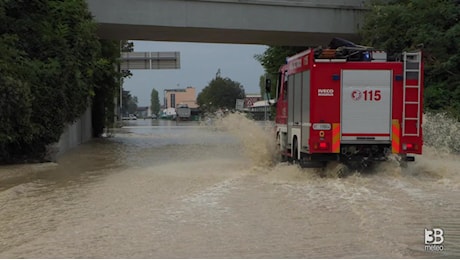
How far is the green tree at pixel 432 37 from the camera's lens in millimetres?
21250

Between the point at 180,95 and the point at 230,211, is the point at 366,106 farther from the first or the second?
the point at 180,95

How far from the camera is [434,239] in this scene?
7094 mm

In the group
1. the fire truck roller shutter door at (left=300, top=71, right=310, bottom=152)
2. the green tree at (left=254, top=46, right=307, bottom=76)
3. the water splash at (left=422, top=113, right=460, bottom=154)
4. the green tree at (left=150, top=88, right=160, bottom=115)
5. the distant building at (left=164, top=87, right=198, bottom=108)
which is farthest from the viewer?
the green tree at (left=150, top=88, right=160, bottom=115)

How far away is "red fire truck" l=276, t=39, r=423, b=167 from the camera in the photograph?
12352 mm

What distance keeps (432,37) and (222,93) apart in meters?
88.6

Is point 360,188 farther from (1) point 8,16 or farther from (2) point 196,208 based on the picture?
(1) point 8,16

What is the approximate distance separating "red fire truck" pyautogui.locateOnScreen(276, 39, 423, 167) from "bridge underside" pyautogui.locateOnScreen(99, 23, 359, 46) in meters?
14.4

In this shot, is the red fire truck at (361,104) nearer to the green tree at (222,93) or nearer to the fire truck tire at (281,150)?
the fire truck tire at (281,150)

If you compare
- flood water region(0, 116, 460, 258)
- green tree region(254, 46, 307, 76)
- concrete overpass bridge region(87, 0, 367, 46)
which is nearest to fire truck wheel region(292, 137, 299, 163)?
flood water region(0, 116, 460, 258)

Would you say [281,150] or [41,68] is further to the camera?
[41,68]

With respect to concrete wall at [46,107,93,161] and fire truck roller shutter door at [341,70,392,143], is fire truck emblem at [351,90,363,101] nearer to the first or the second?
fire truck roller shutter door at [341,70,392,143]

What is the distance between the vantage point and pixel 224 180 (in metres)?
12.9

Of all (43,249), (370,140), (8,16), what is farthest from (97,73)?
(43,249)

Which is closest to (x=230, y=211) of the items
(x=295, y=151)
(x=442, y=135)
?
(x=295, y=151)
